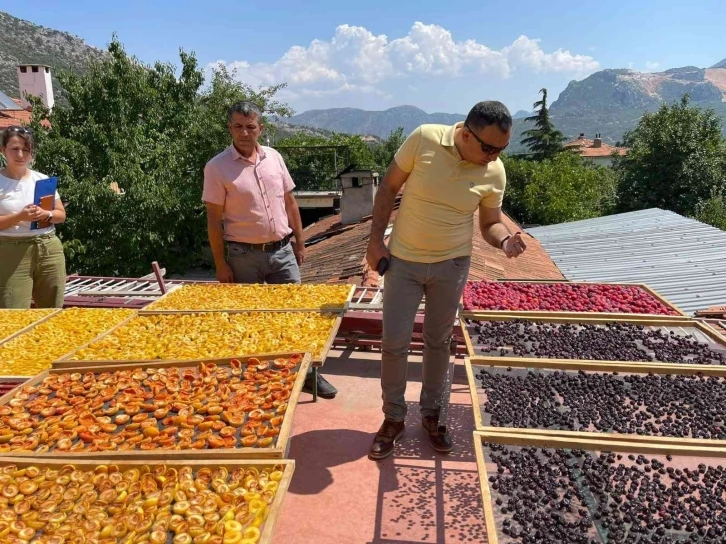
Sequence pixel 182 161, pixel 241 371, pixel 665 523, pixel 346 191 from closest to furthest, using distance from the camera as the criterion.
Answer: pixel 665 523 → pixel 241 371 → pixel 346 191 → pixel 182 161

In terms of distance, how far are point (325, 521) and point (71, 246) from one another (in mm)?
12918

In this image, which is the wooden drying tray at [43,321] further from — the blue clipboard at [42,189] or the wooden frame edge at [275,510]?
the wooden frame edge at [275,510]

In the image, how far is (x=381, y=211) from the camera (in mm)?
2920

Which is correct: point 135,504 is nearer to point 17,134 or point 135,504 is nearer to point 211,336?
point 211,336

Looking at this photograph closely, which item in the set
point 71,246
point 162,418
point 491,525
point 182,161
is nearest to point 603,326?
point 491,525

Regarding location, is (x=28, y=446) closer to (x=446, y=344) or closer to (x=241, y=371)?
(x=241, y=371)

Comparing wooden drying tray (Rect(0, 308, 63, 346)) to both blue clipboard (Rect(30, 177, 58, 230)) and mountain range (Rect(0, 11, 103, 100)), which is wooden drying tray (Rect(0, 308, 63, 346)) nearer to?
blue clipboard (Rect(30, 177, 58, 230))

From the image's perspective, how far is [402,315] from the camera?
2.95 metres

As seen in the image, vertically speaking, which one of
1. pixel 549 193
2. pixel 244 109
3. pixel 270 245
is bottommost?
pixel 549 193

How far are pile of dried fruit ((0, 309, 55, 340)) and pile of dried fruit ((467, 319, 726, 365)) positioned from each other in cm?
326

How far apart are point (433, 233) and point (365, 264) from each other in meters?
5.18

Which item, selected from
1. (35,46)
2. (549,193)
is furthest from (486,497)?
(35,46)

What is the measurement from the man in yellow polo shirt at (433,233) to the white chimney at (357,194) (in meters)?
11.3

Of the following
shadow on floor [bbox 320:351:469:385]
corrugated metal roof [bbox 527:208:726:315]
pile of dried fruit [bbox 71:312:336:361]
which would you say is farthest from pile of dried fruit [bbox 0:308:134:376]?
corrugated metal roof [bbox 527:208:726:315]
